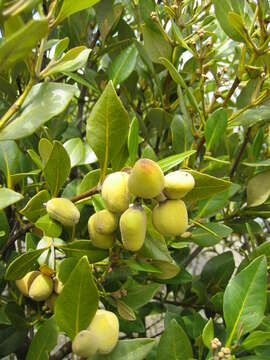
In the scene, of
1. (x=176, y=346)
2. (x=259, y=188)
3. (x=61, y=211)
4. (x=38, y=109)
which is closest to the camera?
(x=38, y=109)

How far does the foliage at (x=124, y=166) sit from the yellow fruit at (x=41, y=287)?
0.5 inches

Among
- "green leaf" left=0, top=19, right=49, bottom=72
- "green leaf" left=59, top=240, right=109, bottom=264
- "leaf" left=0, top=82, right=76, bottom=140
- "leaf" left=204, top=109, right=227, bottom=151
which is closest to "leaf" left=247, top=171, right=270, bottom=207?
"leaf" left=204, top=109, right=227, bottom=151

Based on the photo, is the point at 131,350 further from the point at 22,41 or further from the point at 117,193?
the point at 22,41

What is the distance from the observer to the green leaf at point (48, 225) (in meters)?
0.65

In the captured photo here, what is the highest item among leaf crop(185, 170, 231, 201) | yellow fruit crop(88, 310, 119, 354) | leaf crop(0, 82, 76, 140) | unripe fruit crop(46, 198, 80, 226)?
leaf crop(0, 82, 76, 140)

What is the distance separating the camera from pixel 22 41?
436mm

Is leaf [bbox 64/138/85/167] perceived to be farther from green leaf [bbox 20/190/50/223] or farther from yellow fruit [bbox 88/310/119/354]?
yellow fruit [bbox 88/310/119/354]

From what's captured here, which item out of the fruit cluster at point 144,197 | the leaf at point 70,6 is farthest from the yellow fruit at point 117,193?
the leaf at point 70,6

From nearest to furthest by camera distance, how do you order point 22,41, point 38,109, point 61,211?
point 22,41, point 38,109, point 61,211

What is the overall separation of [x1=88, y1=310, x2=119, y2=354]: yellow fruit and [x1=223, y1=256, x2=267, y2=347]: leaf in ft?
0.67

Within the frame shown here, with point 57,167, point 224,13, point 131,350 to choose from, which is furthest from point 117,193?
point 224,13

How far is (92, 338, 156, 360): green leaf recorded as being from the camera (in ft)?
2.19

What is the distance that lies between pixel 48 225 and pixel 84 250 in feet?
0.24

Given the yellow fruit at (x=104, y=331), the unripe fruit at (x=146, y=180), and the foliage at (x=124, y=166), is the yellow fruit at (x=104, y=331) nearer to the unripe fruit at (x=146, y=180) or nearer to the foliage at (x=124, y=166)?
the foliage at (x=124, y=166)
